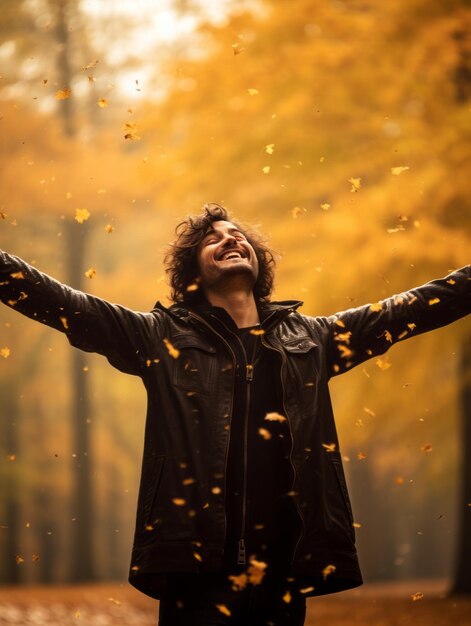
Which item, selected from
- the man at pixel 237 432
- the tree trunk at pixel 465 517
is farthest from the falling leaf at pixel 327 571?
the tree trunk at pixel 465 517

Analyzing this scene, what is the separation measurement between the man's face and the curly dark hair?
80 millimetres

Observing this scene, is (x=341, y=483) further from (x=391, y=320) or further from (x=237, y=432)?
(x=391, y=320)

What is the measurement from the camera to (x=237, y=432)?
11.1ft

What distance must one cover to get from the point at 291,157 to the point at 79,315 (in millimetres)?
6418

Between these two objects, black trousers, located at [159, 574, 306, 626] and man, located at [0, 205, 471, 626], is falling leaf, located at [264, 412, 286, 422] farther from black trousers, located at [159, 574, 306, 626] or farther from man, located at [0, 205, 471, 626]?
black trousers, located at [159, 574, 306, 626]

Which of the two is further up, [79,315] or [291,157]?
[291,157]

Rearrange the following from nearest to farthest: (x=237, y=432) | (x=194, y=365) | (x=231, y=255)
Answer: (x=237, y=432) → (x=194, y=365) → (x=231, y=255)

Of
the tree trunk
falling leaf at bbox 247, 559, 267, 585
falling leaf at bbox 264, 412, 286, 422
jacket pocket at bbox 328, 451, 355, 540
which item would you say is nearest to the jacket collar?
falling leaf at bbox 264, 412, 286, 422

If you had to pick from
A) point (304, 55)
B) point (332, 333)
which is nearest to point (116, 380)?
point (304, 55)

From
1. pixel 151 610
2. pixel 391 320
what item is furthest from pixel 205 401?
pixel 151 610

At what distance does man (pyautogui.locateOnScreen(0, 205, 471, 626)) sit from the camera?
3186mm

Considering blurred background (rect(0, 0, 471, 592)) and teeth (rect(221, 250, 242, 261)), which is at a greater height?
blurred background (rect(0, 0, 471, 592))

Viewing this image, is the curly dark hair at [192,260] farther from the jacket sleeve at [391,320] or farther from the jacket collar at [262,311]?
the jacket sleeve at [391,320]

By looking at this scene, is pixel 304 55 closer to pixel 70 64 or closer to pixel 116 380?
pixel 70 64
